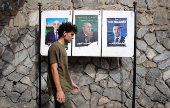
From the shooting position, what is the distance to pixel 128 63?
3.69 metres

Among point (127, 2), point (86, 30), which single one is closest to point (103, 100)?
point (86, 30)

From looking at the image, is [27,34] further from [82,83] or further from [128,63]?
[128,63]

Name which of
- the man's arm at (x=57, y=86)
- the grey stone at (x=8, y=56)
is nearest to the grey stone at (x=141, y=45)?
the man's arm at (x=57, y=86)

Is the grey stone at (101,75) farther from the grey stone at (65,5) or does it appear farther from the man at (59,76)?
the grey stone at (65,5)

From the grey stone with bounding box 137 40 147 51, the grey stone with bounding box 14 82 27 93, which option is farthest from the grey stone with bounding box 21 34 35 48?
the grey stone with bounding box 137 40 147 51

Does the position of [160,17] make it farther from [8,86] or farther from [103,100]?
[8,86]

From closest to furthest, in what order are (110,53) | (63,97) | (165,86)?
(63,97)
(110,53)
(165,86)

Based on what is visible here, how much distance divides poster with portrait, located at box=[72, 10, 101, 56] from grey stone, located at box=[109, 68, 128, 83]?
1.94ft

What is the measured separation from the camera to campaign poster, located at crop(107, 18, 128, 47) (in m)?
3.41

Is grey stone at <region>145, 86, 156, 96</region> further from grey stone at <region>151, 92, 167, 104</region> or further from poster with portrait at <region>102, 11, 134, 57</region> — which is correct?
poster with portrait at <region>102, 11, 134, 57</region>

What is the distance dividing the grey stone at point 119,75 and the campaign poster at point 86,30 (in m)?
0.83

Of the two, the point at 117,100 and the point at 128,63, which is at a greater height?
the point at 128,63

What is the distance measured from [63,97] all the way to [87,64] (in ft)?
5.40

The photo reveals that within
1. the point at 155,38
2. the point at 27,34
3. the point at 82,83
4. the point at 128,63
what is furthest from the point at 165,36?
the point at 27,34
